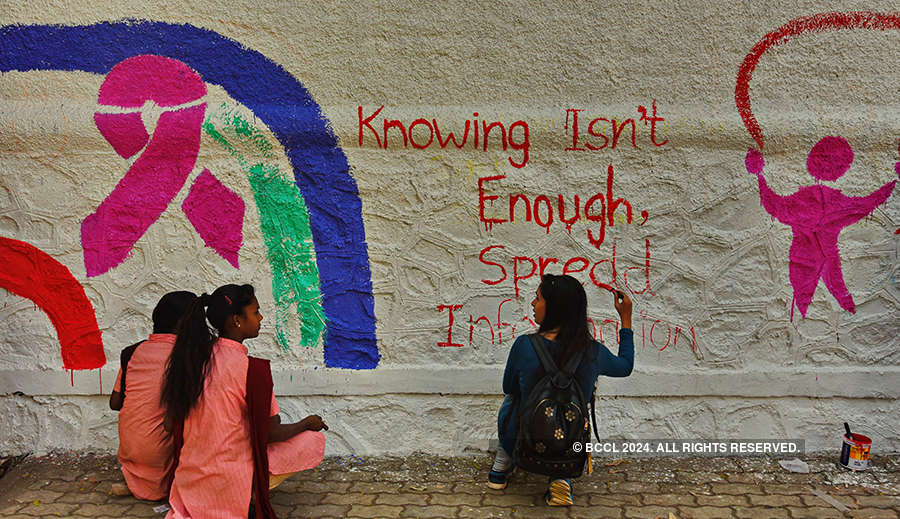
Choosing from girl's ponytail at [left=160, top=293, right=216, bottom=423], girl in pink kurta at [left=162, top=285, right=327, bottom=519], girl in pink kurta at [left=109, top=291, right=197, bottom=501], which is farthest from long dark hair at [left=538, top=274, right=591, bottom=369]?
girl in pink kurta at [left=109, top=291, right=197, bottom=501]

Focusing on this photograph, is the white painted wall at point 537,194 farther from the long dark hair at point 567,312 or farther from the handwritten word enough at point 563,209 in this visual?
the long dark hair at point 567,312

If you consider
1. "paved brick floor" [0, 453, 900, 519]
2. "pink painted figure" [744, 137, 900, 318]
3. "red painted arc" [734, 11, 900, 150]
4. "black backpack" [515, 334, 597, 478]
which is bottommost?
"paved brick floor" [0, 453, 900, 519]

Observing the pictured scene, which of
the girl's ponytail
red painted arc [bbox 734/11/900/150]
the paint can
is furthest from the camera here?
red painted arc [bbox 734/11/900/150]

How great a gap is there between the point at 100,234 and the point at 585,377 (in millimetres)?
2991

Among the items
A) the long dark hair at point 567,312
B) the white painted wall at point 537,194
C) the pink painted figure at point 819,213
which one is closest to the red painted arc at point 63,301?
the white painted wall at point 537,194

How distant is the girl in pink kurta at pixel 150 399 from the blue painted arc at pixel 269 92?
0.95 meters

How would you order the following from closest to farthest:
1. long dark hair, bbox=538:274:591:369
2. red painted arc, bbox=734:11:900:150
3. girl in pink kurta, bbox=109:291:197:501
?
long dark hair, bbox=538:274:591:369, girl in pink kurta, bbox=109:291:197:501, red painted arc, bbox=734:11:900:150

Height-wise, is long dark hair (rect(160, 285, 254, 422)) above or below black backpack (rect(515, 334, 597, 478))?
above

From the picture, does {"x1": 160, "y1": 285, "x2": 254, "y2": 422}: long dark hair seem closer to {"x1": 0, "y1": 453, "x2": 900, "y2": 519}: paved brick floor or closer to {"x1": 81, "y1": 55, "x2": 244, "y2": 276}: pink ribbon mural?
{"x1": 0, "y1": 453, "x2": 900, "y2": 519}: paved brick floor

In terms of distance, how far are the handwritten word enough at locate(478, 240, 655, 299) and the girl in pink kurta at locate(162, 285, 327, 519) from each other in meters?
1.56

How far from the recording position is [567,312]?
3207 millimetres

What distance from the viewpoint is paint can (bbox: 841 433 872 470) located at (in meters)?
3.72

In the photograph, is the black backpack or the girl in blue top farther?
the girl in blue top

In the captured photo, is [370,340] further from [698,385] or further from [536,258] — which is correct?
[698,385]
